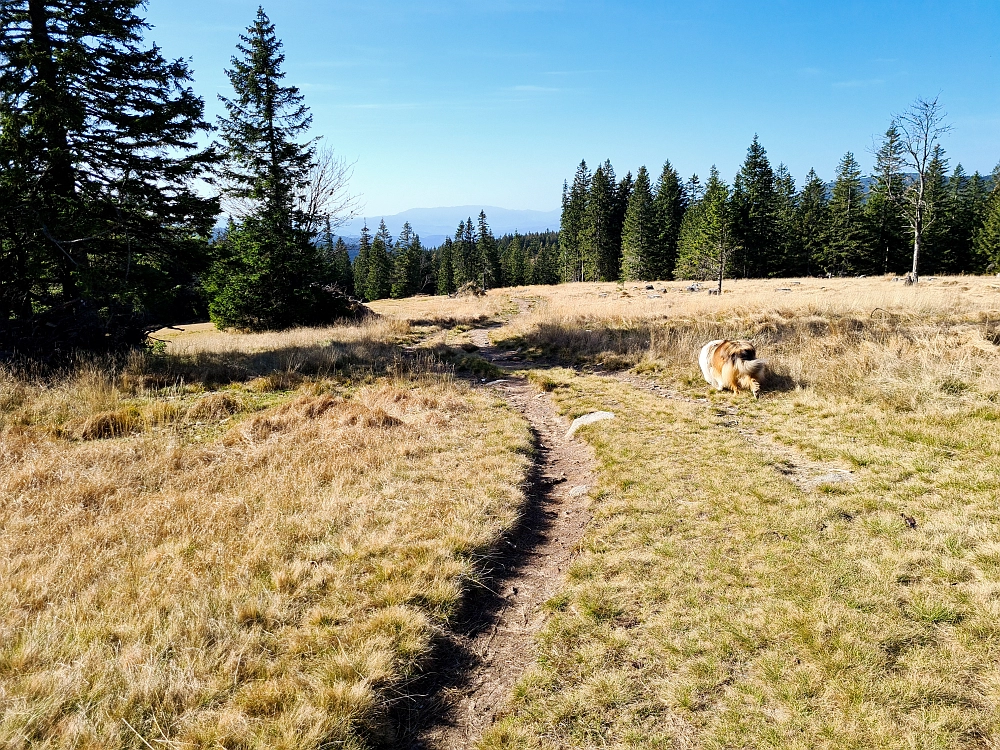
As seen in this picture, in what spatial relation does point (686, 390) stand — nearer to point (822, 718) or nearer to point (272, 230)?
point (822, 718)

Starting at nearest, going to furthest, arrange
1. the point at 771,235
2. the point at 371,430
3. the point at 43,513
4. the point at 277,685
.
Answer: the point at 277,685, the point at 43,513, the point at 371,430, the point at 771,235

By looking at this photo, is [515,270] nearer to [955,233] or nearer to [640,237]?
[640,237]

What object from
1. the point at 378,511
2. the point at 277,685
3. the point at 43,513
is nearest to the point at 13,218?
the point at 43,513

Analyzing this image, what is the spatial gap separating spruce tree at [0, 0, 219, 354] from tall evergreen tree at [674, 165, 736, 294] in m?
31.5

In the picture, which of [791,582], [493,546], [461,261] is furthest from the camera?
[461,261]

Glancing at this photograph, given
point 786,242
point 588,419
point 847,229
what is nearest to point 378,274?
point 786,242

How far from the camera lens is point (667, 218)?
204 feet

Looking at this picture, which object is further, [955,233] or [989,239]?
[955,233]

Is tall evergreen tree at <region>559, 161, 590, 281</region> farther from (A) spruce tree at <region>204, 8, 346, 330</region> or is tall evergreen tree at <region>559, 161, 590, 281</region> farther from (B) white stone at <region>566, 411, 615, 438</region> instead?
(B) white stone at <region>566, 411, 615, 438</region>

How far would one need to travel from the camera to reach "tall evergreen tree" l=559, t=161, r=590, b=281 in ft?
227

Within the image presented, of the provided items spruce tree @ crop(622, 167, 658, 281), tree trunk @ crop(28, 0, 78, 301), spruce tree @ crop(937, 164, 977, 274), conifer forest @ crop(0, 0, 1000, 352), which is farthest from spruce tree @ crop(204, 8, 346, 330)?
spruce tree @ crop(937, 164, 977, 274)

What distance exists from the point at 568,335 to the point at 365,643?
43.1 ft

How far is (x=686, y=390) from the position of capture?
955cm

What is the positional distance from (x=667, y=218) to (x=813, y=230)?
16.3 metres
